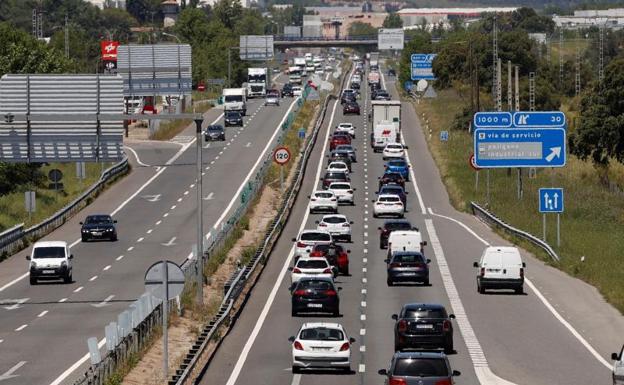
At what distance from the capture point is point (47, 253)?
56375mm

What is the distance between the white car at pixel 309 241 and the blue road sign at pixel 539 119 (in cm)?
1462

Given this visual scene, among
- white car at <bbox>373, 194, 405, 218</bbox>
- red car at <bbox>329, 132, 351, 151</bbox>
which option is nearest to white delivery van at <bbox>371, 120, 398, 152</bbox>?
red car at <bbox>329, 132, 351, 151</bbox>

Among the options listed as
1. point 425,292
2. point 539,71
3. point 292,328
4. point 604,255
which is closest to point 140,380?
point 292,328

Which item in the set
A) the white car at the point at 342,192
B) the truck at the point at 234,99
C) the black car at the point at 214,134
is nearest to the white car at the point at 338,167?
the white car at the point at 342,192

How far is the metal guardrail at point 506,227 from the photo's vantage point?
62.6 m

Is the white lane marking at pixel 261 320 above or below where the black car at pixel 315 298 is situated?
below

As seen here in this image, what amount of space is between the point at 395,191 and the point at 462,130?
141ft

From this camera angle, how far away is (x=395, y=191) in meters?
81.6

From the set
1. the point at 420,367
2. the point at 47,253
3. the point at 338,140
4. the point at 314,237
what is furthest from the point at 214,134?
the point at 420,367

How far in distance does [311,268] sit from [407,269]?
Result: 3618mm

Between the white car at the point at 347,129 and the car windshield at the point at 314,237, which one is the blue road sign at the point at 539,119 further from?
the white car at the point at 347,129

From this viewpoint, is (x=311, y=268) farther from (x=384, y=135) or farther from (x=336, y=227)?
(x=384, y=135)

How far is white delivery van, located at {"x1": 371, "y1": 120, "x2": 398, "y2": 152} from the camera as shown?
110 m

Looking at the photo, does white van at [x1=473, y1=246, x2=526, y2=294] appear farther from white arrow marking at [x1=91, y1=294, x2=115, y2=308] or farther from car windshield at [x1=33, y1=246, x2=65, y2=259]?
car windshield at [x1=33, y1=246, x2=65, y2=259]
